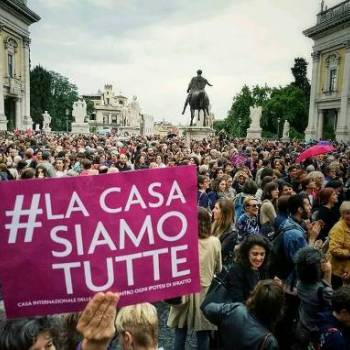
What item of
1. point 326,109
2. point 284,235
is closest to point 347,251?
point 284,235

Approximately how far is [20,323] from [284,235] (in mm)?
2756

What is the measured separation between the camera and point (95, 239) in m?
2.16

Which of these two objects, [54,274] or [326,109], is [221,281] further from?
[326,109]

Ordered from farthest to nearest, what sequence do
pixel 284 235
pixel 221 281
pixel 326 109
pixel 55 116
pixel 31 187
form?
pixel 55 116, pixel 326 109, pixel 284 235, pixel 221 281, pixel 31 187

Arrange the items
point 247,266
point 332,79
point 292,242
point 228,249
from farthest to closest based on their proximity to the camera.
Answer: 1. point 332,79
2. point 228,249
3. point 292,242
4. point 247,266

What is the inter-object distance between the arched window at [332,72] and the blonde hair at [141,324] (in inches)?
1702

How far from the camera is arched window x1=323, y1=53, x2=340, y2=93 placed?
4138cm

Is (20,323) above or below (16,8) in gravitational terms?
below

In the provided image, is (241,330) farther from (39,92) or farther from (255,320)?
(39,92)

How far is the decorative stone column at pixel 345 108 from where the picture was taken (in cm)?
3791

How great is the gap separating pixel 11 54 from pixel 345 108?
112ft

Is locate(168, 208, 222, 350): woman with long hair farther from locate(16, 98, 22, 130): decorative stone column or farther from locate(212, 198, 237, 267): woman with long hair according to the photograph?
locate(16, 98, 22, 130): decorative stone column

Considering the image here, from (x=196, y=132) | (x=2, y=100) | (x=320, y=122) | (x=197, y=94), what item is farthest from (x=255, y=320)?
(x=320, y=122)

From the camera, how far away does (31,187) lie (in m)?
2.08
